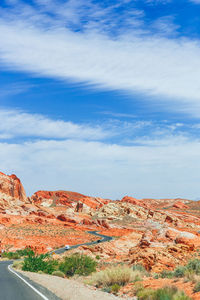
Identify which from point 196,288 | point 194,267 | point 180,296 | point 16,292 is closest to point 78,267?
point 16,292

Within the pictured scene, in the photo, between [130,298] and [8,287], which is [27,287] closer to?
[8,287]

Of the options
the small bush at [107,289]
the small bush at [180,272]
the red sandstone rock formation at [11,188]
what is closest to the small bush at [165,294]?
the small bush at [107,289]

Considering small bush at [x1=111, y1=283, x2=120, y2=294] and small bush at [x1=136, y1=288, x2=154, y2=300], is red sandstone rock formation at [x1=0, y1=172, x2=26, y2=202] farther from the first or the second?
small bush at [x1=136, y1=288, x2=154, y2=300]

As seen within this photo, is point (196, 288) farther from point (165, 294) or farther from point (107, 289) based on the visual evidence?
point (107, 289)

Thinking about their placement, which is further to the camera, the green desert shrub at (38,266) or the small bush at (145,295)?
the green desert shrub at (38,266)

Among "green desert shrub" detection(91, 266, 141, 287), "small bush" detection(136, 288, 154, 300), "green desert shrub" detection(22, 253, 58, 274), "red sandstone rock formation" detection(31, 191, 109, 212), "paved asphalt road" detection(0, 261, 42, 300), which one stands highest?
"red sandstone rock formation" detection(31, 191, 109, 212)

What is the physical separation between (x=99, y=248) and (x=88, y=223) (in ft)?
167

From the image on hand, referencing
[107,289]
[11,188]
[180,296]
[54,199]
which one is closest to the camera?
[180,296]

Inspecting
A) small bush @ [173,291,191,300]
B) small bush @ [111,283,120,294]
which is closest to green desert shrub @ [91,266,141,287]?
small bush @ [111,283,120,294]

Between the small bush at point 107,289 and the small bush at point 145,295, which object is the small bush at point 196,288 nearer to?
the small bush at point 145,295

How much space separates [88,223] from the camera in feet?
280

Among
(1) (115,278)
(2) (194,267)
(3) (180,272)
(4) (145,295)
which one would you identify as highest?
(2) (194,267)

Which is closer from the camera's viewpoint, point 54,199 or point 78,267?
point 78,267

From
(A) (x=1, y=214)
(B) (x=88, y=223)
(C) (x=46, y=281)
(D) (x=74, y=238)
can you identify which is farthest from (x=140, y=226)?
(C) (x=46, y=281)
